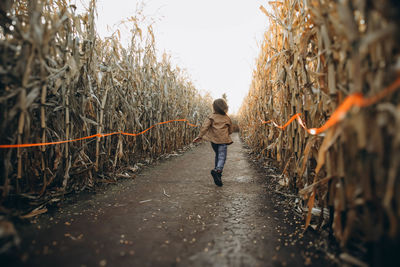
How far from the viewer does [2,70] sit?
1870 mm

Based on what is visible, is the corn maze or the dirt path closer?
the corn maze

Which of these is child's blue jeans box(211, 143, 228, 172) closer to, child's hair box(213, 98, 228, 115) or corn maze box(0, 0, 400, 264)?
child's hair box(213, 98, 228, 115)

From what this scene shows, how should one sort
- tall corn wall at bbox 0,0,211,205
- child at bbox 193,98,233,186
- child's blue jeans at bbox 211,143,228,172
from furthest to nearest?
child at bbox 193,98,233,186 < child's blue jeans at bbox 211,143,228,172 < tall corn wall at bbox 0,0,211,205

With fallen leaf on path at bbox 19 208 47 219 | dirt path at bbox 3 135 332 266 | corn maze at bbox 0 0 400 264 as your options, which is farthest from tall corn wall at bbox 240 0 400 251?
fallen leaf on path at bbox 19 208 47 219

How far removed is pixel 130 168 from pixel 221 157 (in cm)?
176

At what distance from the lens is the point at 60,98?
2758 mm

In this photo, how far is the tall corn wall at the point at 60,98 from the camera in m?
2.03

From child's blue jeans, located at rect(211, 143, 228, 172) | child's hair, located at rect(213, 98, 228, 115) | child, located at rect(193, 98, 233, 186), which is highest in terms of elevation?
child's hair, located at rect(213, 98, 228, 115)

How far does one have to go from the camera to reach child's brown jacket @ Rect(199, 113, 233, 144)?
416 cm

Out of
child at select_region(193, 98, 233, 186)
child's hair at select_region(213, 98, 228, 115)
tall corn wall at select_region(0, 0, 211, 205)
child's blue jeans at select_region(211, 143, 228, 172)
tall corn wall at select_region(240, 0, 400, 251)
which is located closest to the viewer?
tall corn wall at select_region(240, 0, 400, 251)

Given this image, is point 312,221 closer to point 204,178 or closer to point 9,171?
point 204,178

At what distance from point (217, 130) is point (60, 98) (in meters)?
2.43

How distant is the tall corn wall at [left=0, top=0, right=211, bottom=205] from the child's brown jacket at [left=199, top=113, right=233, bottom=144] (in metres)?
1.41

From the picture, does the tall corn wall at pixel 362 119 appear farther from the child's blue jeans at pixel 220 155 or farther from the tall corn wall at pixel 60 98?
the tall corn wall at pixel 60 98
